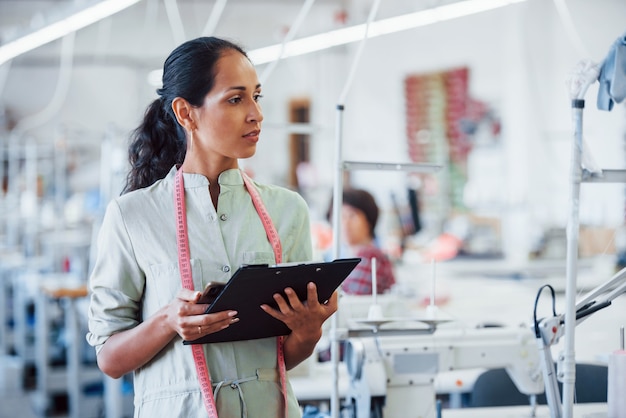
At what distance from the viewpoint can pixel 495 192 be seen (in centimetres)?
797

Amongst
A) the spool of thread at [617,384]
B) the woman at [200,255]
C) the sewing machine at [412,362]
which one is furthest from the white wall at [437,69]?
the woman at [200,255]

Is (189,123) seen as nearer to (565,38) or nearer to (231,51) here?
(231,51)

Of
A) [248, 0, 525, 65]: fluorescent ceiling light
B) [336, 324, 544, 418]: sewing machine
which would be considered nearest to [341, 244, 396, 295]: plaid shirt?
[248, 0, 525, 65]: fluorescent ceiling light

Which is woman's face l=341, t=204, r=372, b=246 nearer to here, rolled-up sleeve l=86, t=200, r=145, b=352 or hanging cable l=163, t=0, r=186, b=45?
hanging cable l=163, t=0, r=186, b=45

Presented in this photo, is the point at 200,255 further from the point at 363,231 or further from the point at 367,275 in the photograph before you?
the point at 363,231

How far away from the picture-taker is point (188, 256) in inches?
57.0

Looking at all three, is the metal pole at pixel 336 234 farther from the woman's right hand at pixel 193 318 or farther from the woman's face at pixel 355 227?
the woman's face at pixel 355 227

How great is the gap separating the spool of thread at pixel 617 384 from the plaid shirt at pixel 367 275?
1590 millimetres

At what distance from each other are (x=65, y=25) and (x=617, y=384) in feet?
7.61

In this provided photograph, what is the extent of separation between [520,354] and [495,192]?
5906 millimetres

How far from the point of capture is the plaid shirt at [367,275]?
11.3ft

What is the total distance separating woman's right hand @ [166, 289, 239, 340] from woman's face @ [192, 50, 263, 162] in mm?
299

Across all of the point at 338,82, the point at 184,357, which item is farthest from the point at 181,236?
the point at 338,82

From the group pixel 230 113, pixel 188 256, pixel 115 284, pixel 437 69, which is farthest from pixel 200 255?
pixel 437 69
